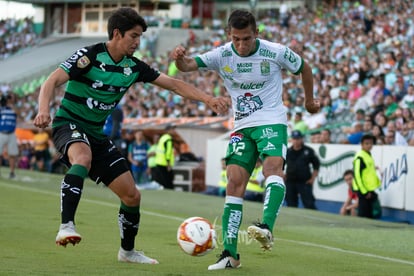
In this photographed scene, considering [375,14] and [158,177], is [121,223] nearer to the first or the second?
[158,177]

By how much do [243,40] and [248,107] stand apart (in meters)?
0.62

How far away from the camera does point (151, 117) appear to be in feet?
112

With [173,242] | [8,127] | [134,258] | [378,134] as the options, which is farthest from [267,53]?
[8,127]

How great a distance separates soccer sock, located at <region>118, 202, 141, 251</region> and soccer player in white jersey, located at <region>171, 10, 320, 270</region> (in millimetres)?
780

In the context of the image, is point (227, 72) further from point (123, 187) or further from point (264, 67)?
point (123, 187)

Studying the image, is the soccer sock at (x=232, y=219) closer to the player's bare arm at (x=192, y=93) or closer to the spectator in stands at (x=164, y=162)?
the player's bare arm at (x=192, y=93)

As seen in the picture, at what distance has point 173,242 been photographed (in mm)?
11555

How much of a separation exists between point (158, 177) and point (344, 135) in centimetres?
530

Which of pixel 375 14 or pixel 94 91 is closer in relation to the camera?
pixel 94 91

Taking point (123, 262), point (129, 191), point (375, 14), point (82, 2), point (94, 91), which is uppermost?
point (82, 2)

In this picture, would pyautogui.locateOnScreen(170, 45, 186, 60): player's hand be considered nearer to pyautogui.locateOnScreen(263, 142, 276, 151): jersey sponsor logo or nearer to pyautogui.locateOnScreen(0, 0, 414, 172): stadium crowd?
pyautogui.locateOnScreen(263, 142, 276, 151): jersey sponsor logo

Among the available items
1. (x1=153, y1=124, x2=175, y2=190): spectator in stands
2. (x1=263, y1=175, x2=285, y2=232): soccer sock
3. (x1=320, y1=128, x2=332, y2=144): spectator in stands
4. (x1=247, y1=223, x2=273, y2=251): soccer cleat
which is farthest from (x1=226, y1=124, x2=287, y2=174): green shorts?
(x1=153, y1=124, x2=175, y2=190): spectator in stands

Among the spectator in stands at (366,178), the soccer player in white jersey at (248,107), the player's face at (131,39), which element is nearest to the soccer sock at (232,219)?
the soccer player in white jersey at (248,107)

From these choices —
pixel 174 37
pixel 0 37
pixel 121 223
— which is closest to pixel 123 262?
pixel 121 223
